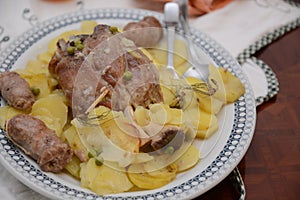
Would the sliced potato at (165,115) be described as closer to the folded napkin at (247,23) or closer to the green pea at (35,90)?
the green pea at (35,90)

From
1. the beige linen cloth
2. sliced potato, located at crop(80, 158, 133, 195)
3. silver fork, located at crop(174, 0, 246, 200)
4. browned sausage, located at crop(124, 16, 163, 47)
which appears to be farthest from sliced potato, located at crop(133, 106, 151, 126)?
the beige linen cloth

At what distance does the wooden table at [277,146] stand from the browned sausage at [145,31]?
66cm

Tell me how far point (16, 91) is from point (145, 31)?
790 millimetres

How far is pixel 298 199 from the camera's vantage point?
231 cm

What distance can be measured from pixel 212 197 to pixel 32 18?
A: 1.67m

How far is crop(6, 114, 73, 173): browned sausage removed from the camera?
2.12 m

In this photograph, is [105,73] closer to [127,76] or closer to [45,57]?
[127,76]

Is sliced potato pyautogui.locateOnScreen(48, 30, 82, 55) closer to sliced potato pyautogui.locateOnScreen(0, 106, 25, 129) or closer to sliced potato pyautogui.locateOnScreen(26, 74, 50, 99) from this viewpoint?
sliced potato pyautogui.locateOnScreen(26, 74, 50, 99)

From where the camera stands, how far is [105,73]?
237cm

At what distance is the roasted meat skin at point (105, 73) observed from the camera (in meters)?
2.32

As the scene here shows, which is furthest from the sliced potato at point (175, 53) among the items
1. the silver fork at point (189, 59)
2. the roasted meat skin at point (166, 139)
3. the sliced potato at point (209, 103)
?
the roasted meat skin at point (166, 139)

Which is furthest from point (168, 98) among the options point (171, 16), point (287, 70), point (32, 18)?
point (32, 18)

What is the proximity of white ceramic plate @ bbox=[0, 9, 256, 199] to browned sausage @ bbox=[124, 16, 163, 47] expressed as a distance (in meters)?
0.16

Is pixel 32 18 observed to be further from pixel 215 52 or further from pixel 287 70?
pixel 287 70
